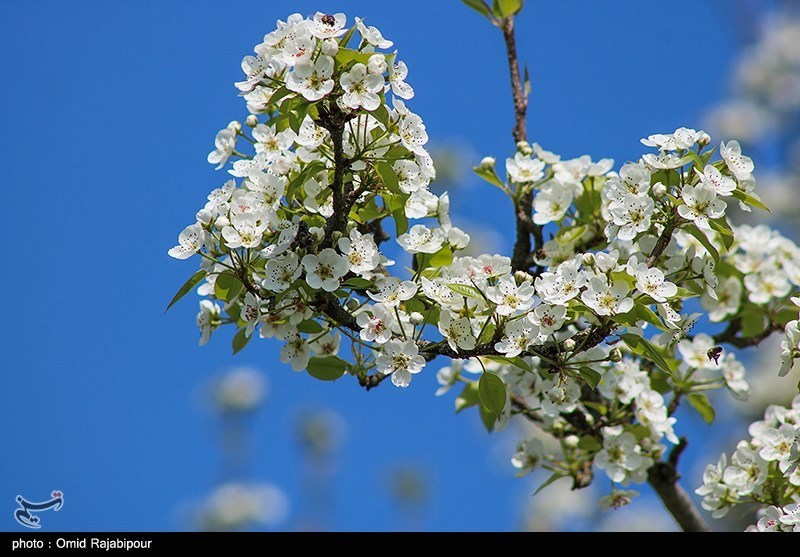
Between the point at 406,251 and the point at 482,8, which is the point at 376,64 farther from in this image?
the point at 482,8

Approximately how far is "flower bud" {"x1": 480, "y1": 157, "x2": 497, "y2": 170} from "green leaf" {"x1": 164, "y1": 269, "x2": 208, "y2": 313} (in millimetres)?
973

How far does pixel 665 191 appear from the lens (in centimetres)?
215

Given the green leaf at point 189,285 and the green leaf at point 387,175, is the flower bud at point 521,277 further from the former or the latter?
the green leaf at point 189,285

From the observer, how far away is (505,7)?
2959 mm

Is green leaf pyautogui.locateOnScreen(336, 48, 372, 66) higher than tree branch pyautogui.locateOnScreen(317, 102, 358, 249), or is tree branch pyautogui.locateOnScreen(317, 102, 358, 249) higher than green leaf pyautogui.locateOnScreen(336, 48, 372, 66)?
green leaf pyautogui.locateOnScreen(336, 48, 372, 66)

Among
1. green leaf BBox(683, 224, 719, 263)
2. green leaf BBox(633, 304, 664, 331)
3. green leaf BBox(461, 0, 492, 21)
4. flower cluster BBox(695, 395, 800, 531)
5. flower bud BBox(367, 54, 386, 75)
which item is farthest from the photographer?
green leaf BBox(461, 0, 492, 21)

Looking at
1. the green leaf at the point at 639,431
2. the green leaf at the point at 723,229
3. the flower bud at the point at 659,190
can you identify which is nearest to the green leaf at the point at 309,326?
the flower bud at the point at 659,190

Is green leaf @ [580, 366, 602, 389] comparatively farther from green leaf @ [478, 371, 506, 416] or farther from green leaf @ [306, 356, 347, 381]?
green leaf @ [306, 356, 347, 381]

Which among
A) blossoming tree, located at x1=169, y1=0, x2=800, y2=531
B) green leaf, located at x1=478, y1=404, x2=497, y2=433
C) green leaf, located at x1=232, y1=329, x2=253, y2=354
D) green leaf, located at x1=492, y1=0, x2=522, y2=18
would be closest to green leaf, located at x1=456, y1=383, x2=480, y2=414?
green leaf, located at x1=478, y1=404, x2=497, y2=433

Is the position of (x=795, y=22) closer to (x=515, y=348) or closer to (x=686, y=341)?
(x=686, y=341)

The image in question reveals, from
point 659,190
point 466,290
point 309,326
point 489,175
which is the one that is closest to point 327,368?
point 309,326

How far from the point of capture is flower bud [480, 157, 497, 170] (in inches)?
108
